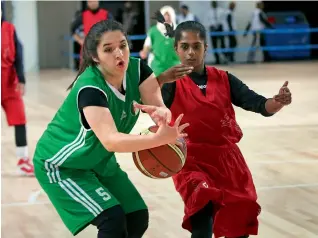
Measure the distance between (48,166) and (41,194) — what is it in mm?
3170

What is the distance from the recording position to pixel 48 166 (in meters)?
3.68

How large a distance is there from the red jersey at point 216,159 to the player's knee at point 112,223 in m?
0.68

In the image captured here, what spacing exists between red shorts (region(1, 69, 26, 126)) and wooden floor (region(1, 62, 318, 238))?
0.65m

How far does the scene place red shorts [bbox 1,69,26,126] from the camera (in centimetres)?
733

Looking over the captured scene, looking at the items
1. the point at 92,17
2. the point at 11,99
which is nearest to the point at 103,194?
the point at 11,99

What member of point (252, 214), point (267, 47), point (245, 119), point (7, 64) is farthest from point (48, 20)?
point (252, 214)

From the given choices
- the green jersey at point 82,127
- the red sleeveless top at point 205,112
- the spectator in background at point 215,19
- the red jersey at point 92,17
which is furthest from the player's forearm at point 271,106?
the spectator in background at point 215,19

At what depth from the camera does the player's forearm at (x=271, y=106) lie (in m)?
4.16

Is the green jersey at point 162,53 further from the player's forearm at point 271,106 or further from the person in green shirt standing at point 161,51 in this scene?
the player's forearm at point 271,106

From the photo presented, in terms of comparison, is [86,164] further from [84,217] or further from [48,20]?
[48,20]

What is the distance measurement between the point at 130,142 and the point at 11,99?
170 inches

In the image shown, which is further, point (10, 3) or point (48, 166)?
point (10, 3)

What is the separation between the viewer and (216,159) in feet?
13.9

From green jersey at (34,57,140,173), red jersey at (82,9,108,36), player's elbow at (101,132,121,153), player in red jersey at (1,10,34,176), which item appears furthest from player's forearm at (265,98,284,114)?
red jersey at (82,9,108,36)
